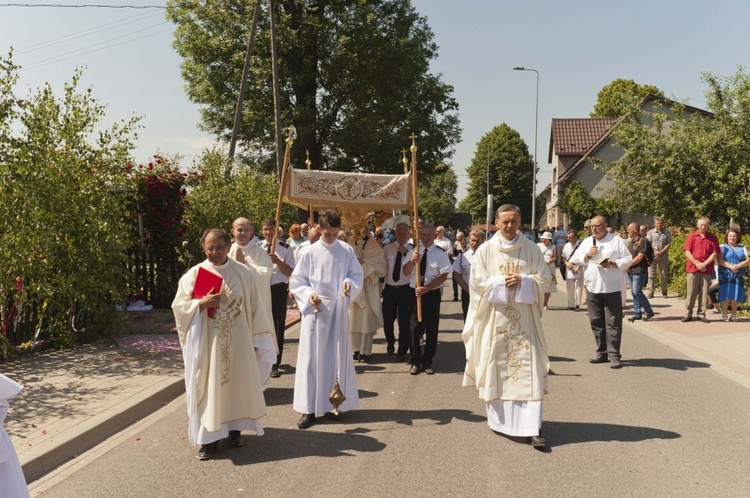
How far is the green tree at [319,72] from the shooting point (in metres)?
25.7

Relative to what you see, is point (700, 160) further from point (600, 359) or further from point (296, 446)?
point (296, 446)

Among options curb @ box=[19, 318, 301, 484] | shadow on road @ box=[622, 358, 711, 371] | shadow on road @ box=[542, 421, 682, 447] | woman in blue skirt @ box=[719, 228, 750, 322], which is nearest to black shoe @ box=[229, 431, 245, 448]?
curb @ box=[19, 318, 301, 484]

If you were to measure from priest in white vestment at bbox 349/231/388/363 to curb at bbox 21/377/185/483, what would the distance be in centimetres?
272

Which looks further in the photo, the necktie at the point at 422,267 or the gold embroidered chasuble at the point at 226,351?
the necktie at the point at 422,267

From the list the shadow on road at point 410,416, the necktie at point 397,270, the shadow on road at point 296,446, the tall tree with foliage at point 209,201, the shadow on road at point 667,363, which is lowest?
the shadow on road at point 296,446

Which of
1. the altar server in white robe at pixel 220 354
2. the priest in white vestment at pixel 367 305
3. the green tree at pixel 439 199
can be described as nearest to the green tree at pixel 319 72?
the priest in white vestment at pixel 367 305

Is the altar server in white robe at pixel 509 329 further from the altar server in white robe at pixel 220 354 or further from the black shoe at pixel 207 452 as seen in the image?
the black shoe at pixel 207 452

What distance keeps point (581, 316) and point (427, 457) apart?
9678 millimetres

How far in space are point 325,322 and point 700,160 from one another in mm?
16851

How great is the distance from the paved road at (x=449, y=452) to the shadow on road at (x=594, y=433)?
0.01m

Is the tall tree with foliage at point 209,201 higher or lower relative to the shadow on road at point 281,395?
higher

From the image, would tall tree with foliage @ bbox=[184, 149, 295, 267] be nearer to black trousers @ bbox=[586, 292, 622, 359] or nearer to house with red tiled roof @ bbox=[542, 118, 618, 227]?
black trousers @ bbox=[586, 292, 622, 359]

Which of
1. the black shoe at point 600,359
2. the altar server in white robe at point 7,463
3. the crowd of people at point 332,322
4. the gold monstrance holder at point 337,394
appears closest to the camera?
the altar server in white robe at point 7,463

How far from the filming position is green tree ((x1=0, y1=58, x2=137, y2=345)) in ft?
26.6
